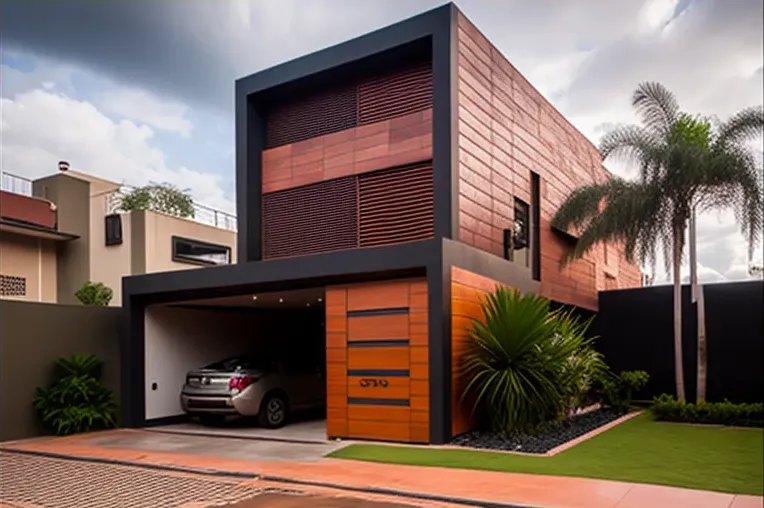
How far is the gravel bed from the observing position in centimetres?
802

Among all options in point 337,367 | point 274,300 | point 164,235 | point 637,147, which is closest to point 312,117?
point 274,300

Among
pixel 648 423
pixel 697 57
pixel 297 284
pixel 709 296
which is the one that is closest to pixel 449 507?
pixel 697 57

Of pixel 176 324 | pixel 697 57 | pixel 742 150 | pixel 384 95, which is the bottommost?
pixel 176 324

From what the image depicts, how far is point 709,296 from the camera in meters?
10.8

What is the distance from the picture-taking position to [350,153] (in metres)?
11.7

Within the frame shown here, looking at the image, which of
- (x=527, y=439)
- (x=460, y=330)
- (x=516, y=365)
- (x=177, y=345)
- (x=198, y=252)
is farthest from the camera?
(x=198, y=252)

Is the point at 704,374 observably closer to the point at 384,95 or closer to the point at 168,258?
the point at 384,95

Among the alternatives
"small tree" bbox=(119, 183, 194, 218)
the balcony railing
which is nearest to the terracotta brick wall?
the balcony railing

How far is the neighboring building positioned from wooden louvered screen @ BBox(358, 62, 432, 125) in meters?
10.0

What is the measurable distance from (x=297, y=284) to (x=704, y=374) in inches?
273

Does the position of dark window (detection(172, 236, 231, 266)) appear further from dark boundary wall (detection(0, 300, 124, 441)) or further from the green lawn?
the green lawn

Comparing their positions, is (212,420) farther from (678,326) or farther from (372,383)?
(678,326)

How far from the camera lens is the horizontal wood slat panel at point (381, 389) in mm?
8617

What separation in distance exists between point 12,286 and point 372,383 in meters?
13.5
